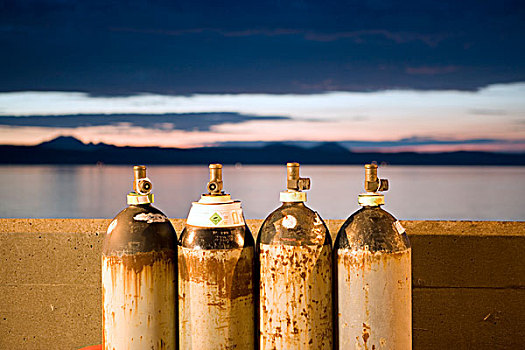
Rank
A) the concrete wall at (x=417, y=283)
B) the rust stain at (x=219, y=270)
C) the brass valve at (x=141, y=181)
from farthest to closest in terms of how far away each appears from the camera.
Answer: the concrete wall at (x=417, y=283), the brass valve at (x=141, y=181), the rust stain at (x=219, y=270)

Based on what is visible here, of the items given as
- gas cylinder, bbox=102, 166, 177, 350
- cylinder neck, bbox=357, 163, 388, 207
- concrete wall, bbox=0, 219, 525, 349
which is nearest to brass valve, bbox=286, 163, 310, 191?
cylinder neck, bbox=357, 163, 388, 207

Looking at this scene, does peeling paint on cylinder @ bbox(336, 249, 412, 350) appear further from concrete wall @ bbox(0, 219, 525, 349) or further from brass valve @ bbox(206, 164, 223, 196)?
concrete wall @ bbox(0, 219, 525, 349)

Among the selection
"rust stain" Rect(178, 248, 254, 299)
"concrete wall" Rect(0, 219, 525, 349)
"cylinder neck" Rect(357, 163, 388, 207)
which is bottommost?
"concrete wall" Rect(0, 219, 525, 349)

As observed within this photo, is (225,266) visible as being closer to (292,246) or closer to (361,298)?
(292,246)

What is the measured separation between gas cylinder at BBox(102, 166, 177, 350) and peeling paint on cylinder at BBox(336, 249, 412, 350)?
716 millimetres

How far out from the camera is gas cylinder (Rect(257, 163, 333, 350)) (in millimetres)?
1976

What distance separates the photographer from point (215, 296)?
1.98 m

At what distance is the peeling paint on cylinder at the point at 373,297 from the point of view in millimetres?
1969

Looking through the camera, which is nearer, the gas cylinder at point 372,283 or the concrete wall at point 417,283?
the gas cylinder at point 372,283

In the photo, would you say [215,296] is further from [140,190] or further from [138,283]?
[140,190]

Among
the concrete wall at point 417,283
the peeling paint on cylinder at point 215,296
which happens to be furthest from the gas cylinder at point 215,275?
the concrete wall at point 417,283

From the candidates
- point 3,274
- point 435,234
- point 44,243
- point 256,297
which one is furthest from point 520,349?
point 3,274

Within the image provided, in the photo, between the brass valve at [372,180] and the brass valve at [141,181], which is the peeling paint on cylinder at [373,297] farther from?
the brass valve at [141,181]

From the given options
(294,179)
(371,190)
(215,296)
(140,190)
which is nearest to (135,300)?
(215,296)
